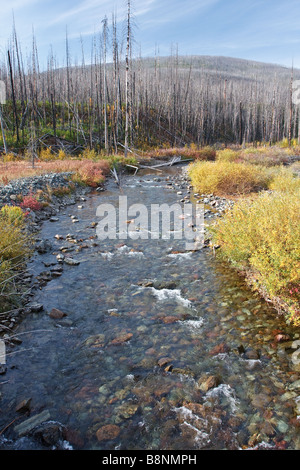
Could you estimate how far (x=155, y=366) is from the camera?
3879 mm

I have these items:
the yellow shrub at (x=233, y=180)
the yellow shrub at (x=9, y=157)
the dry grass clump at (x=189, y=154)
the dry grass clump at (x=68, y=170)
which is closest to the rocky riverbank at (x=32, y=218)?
the dry grass clump at (x=68, y=170)

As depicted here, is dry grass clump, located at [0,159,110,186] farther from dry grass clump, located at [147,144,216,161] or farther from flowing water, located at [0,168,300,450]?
dry grass clump, located at [147,144,216,161]

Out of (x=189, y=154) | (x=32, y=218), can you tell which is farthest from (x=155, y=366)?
(x=189, y=154)

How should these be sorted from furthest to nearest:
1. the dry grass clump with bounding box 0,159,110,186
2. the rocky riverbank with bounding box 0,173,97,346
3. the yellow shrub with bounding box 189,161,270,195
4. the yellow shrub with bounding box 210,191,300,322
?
the dry grass clump with bounding box 0,159,110,186
the yellow shrub with bounding box 189,161,270,195
the rocky riverbank with bounding box 0,173,97,346
the yellow shrub with bounding box 210,191,300,322

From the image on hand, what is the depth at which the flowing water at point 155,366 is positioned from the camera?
9.75ft

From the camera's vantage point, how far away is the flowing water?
2973 mm

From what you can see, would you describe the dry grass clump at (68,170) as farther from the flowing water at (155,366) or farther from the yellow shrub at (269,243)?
the yellow shrub at (269,243)

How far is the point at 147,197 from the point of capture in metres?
14.4

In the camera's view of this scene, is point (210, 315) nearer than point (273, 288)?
No

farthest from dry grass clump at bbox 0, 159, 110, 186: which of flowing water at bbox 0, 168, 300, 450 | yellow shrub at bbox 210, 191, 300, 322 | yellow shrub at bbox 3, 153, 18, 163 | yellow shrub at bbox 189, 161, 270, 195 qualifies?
yellow shrub at bbox 210, 191, 300, 322

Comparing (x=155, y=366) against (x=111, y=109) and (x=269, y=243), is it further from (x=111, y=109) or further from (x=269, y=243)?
(x=111, y=109)

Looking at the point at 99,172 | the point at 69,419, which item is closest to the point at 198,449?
the point at 69,419

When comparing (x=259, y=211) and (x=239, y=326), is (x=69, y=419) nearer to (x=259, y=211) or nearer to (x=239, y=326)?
(x=239, y=326)
